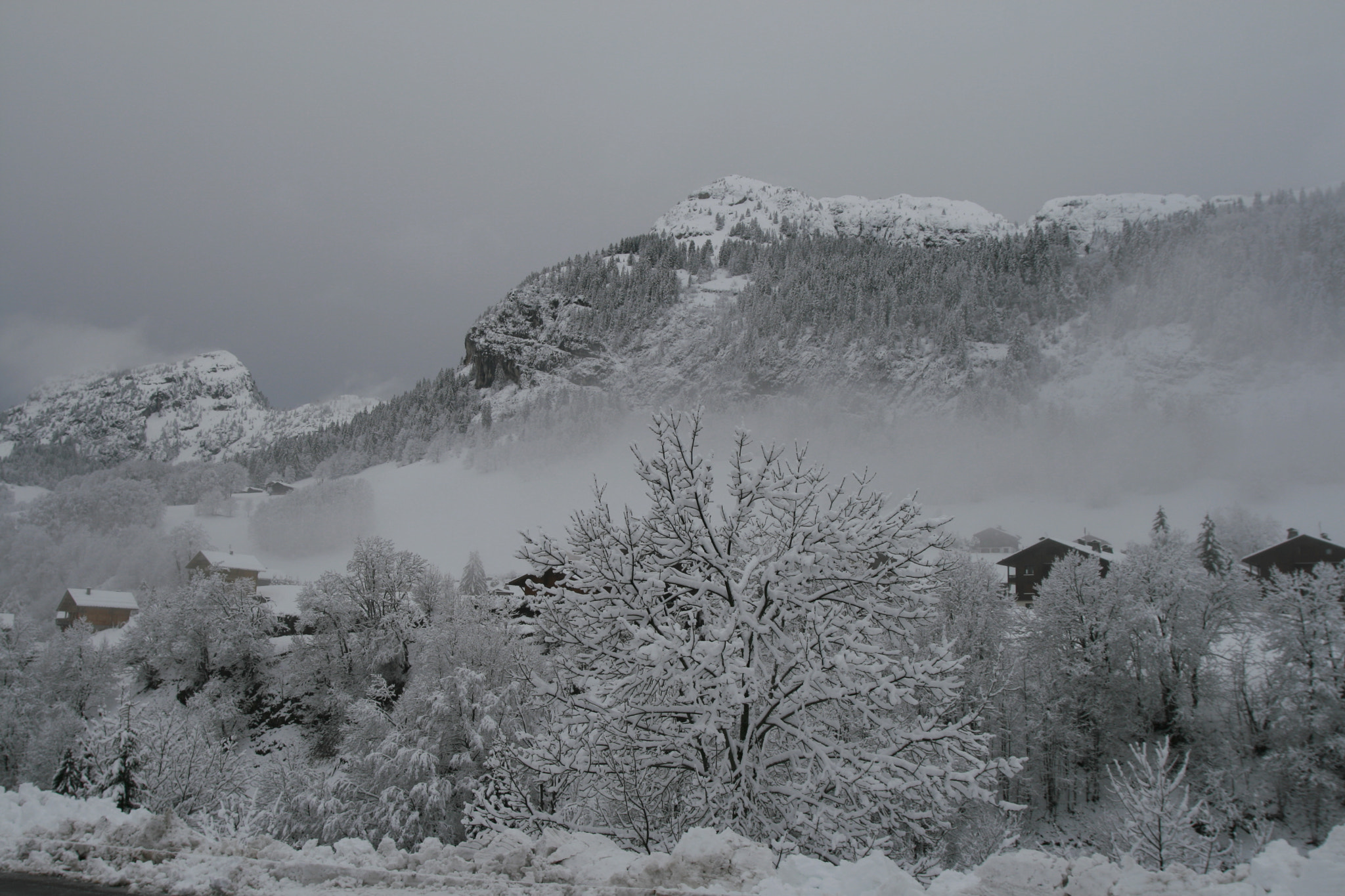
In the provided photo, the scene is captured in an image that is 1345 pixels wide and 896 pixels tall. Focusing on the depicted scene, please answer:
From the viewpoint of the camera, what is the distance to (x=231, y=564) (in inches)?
2899

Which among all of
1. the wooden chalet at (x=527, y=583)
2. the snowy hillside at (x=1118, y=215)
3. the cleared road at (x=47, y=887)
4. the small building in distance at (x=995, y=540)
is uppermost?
the snowy hillside at (x=1118, y=215)

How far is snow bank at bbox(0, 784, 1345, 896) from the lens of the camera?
3.24 m

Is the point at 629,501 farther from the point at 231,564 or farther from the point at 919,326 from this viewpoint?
the point at 919,326

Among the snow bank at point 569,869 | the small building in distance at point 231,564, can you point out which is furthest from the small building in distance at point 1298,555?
the small building in distance at point 231,564

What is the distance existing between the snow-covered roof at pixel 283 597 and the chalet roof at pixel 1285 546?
73.4 m

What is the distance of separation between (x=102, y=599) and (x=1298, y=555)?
4133 inches

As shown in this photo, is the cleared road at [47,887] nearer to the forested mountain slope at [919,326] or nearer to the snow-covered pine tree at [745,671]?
the snow-covered pine tree at [745,671]

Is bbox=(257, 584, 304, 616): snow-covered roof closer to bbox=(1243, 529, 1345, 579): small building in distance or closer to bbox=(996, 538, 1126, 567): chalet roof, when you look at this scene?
bbox=(996, 538, 1126, 567): chalet roof

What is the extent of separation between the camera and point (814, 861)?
364 cm

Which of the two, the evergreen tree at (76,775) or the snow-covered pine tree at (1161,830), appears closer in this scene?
the snow-covered pine tree at (1161,830)

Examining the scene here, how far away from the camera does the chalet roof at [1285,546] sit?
47875 mm

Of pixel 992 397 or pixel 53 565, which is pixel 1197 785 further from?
pixel 992 397

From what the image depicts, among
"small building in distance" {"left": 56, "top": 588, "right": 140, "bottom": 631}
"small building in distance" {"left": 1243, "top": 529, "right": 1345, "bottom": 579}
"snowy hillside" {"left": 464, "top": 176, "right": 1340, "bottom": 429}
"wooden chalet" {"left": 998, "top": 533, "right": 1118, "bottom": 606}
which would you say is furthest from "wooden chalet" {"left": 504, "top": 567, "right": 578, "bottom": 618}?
"snowy hillside" {"left": 464, "top": 176, "right": 1340, "bottom": 429}

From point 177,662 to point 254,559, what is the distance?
48.0 meters
